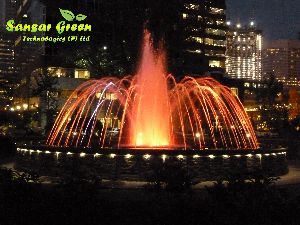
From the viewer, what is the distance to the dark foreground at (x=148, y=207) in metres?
10.0

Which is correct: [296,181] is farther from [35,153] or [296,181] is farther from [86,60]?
[86,60]

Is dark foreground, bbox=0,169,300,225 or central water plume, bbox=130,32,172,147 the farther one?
central water plume, bbox=130,32,172,147

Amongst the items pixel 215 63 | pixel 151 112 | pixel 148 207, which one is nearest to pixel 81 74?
pixel 151 112

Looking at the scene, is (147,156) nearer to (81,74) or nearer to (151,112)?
(151,112)

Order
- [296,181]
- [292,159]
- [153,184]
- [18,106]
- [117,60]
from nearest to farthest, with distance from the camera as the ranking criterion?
[153,184], [296,181], [292,159], [117,60], [18,106]

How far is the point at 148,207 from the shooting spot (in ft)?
36.9

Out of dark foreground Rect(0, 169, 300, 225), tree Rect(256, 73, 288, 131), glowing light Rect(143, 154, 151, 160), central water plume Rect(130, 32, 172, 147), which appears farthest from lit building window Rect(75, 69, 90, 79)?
dark foreground Rect(0, 169, 300, 225)

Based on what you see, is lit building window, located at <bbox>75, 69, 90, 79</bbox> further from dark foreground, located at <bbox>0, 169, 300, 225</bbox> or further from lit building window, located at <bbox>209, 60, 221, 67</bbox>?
A: lit building window, located at <bbox>209, 60, 221, 67</bbox>

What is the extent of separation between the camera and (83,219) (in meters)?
10.2

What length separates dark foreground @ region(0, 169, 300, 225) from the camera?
10008 millimetres

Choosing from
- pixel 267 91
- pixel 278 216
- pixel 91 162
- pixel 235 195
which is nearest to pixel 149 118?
pixel 91 162

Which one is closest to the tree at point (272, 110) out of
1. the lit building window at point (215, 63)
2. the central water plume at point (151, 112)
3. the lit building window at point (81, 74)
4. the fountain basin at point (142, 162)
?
the lit building window at point (81, 74)

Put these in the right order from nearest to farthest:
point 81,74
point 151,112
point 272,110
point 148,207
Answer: point 148,207
point 151,112
point 272,110
point 81,74

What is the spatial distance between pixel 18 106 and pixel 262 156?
67840 millimetres
